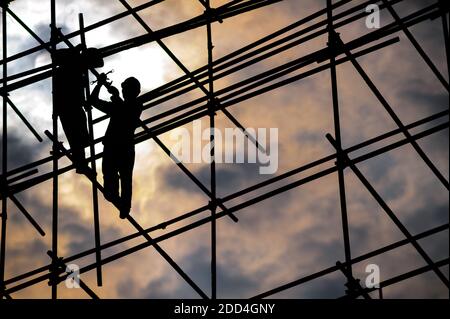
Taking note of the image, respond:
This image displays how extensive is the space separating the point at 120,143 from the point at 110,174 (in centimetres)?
32

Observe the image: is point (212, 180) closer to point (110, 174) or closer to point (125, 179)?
point (125, 179)

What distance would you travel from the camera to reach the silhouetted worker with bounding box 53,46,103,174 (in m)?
9.60

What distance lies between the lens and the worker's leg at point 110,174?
31.3 ft

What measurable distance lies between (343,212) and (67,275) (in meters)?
3.05

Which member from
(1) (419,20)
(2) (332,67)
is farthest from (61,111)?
(1) (419,20)

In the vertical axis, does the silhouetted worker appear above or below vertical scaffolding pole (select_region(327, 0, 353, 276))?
above

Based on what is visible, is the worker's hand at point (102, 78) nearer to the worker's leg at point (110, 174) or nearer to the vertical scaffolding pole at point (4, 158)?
the worker's leg at point (110, 174)

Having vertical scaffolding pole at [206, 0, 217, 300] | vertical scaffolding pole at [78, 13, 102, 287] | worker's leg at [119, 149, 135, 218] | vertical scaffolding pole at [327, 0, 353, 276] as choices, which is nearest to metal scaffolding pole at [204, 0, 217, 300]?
vertical scaffolding pole at [206, 0, 217, 300]

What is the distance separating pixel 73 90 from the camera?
9.61m

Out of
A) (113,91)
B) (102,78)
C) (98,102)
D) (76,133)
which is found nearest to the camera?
(102,78)

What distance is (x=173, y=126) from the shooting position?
32.0 feet

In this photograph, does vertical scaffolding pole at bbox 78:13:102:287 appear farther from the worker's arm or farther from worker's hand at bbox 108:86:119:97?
worker's hand at bbox 108:86:119:97

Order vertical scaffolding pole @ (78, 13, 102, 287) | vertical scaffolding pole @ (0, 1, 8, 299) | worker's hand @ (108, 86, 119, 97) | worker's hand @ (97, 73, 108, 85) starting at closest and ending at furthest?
1. worker's hand @ (97, 73, 108, 85)
2. vertical scaffolding pole @ (78, 13, 102, 287)
3. worker's hand @ (108, 86, 119, 97)
4. vertical scaffolding pole @ (0, 1, 8, 299)

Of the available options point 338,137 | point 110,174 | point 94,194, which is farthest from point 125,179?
point 338,137
